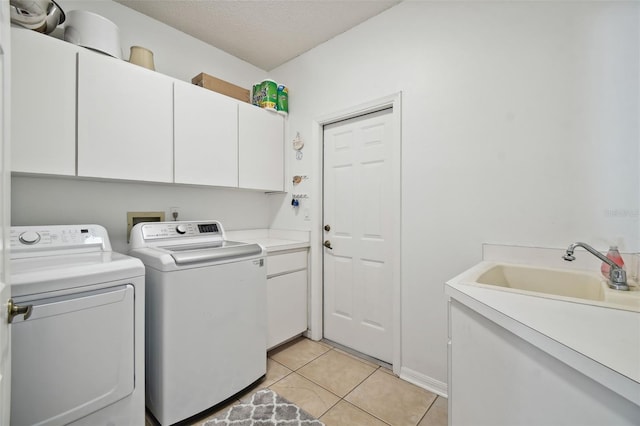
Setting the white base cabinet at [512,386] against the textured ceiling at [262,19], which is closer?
the white base cabinet at [512,386]

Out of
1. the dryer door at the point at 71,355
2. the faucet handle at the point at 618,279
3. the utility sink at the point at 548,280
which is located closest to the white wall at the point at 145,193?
the dryer door at the point at 71,355

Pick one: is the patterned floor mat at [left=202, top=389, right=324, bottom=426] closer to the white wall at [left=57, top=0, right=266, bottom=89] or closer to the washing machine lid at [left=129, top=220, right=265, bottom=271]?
the washing machine lid at [left=129, top=220, right=265, bottom=271]

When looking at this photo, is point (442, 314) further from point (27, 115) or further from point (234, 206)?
point (27, 115)

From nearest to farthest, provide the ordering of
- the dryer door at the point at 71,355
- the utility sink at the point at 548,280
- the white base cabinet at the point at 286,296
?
the dryer door at the point at 71,355, the utility sink at the point at 548,280, the white base cabinet at the point at 286,296

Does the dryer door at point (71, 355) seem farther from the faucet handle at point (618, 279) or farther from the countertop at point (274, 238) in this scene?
the faucet handle at point (618, 279)

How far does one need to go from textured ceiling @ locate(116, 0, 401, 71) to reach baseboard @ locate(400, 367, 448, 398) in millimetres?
2648

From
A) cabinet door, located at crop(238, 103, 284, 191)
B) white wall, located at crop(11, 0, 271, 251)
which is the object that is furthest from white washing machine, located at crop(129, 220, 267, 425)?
cabinet door, located at crop(238, 103, 284, 191)

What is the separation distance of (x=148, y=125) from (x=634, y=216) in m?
2.67

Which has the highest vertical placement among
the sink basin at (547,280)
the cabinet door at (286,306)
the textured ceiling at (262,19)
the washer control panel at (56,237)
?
the textured ceiling at (262,19)

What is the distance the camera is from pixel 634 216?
1.19m

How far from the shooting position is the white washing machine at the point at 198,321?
143 cm

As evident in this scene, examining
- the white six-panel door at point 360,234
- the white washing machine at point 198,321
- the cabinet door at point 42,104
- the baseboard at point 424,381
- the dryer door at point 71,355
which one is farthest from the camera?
the white six-panel door at point 360,234

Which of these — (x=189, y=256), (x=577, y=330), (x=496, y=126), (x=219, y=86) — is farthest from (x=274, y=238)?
(x=577, y=330)

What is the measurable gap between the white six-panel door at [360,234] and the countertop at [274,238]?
0.25m
